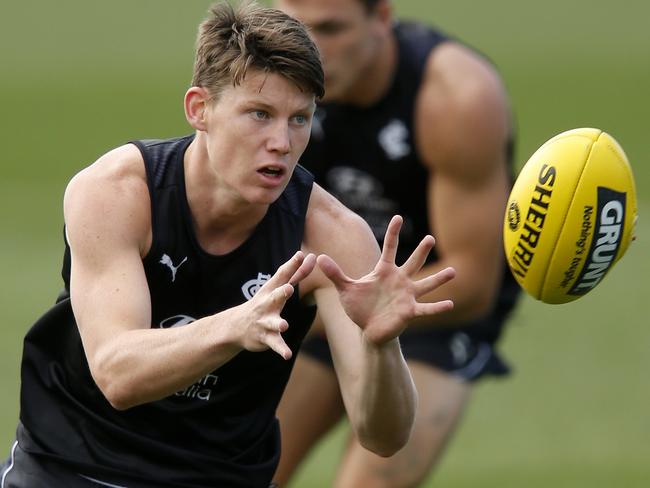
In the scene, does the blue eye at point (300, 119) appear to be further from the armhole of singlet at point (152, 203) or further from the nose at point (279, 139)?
the armhole of singlet at point (152, 203)

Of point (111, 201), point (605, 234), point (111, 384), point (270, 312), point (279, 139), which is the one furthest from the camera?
point (605, 234)

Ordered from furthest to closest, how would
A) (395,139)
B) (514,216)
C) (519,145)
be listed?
(519,145)
(395,139)
(514,216)

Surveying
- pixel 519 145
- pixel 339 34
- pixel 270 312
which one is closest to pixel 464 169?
pixel 339 34

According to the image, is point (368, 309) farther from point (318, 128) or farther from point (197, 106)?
point (318, 128)

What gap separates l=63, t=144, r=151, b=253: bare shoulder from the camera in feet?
16.6

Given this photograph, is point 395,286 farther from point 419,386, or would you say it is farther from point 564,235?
point 419,386

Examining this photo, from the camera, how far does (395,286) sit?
4.82 m

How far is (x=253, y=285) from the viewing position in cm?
534

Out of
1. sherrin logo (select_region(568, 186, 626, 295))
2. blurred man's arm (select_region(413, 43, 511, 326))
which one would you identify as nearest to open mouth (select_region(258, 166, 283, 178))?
sherrin logo (select_region(568, 186, 626, 295))

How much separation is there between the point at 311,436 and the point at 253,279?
102 inches

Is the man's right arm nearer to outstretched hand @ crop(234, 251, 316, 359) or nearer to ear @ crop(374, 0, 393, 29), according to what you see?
outstretched hand @ crop(234, 251, 316, 359)

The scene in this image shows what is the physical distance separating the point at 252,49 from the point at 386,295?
908mm

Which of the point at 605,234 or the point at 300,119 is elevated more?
the point at 300,119

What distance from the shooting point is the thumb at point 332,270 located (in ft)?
15.3
